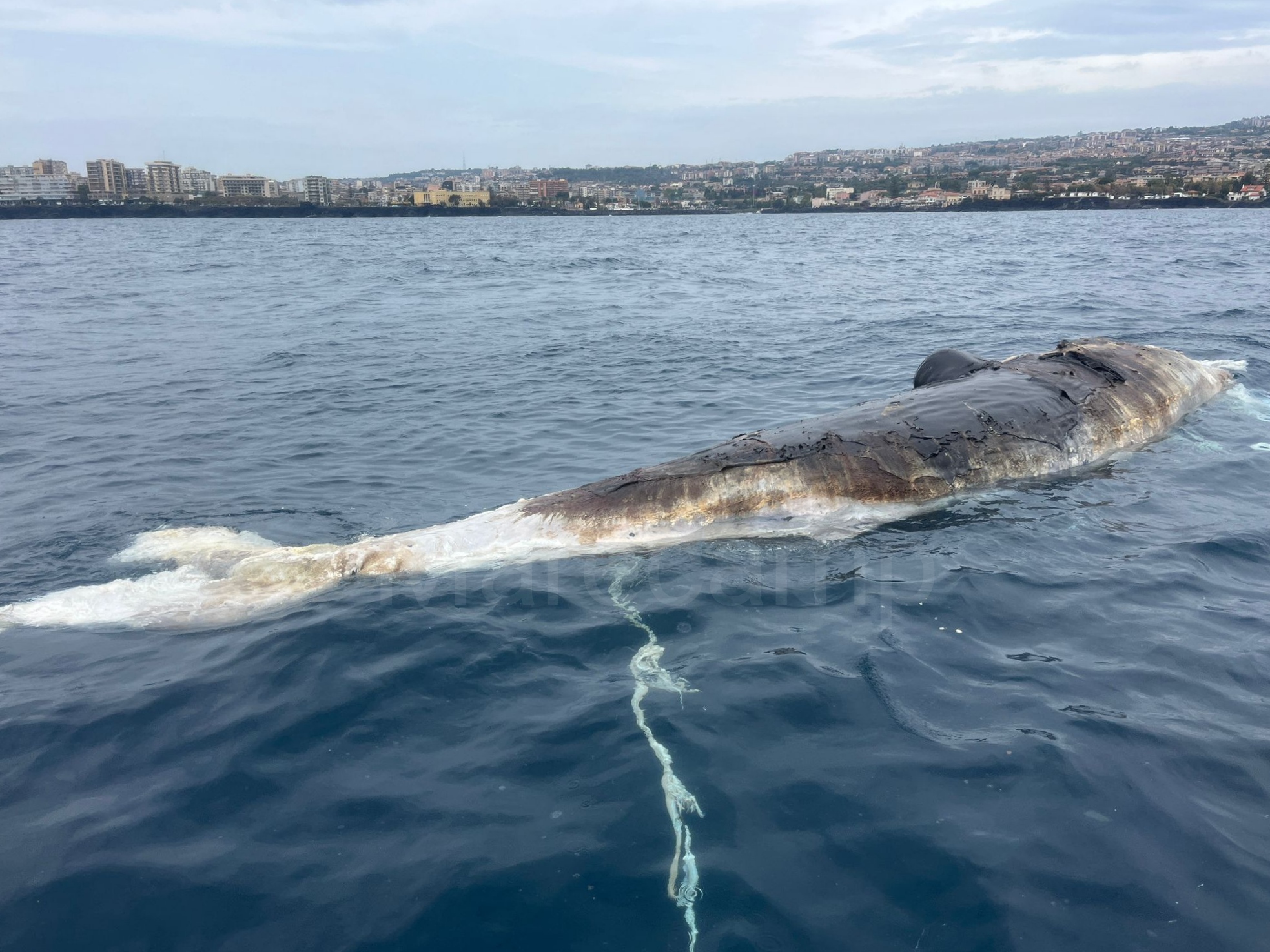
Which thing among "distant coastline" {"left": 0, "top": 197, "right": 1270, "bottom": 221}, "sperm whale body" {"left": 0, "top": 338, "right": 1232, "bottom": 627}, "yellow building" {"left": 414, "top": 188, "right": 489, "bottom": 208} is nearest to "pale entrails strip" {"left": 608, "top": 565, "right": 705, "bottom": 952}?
"sperm whale body" {"left": 0, "top": 338, "right": 1232, "bottom": 627}

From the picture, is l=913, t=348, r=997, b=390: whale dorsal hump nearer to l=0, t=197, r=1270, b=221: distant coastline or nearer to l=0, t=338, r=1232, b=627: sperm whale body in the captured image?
l=0, t=338, r=1232, b=627: sperm whale body

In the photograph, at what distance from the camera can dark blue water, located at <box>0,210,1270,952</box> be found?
14.2ft

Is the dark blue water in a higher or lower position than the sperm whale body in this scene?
lower

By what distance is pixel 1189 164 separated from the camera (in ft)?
454

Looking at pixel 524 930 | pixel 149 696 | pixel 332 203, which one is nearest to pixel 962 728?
pixel 524 930

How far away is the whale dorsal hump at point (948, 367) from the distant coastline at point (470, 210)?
103 meters

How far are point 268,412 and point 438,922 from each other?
12.3 m

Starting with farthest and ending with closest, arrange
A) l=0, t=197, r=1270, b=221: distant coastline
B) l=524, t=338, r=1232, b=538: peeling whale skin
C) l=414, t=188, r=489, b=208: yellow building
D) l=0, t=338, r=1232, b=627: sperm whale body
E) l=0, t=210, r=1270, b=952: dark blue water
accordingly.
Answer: l=414, t=188, r=489, b=208: yellow building, l=0, t=197, r=1270, b=221: distant coastline, l=524, t=338, r=1232, b=538: peeling whale skin, l=0, t=338, r=1232, b=627: sperm whale body, l=0, t=210, r=1270, b=952: dark blue water

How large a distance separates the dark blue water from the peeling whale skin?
466 mm

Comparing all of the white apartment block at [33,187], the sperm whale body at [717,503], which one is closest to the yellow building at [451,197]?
the white apartment block at [33,187]

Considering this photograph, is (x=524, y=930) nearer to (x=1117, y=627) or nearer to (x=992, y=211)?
(x=1117, y=627)

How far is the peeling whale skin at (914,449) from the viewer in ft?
29.2

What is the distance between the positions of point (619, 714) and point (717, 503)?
340 centimetres

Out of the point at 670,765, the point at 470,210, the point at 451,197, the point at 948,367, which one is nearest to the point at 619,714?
the point at 670,765
